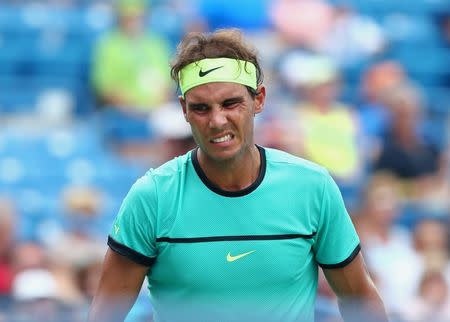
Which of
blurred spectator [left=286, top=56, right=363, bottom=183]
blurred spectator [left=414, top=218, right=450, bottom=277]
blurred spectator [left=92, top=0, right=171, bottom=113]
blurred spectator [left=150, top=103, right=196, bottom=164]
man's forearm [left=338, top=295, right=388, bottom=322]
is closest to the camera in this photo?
man's forearm [left=338, top=295, right=388, bottom=322]

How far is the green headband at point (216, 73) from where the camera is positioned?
331 centimetres

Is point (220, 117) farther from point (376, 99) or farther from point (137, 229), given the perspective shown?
point (376, 99)

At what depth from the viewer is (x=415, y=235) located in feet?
23.7

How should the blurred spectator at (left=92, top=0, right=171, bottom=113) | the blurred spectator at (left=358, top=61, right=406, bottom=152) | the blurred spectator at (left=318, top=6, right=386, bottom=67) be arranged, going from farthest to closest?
1. the blurred spectator at (left=318, top=6, right=386, bottom=67)
2. the blurred spectator at (left=92, top=0, right=171, bottom=113)
3. the blurred spectator at (left=358, top=61, right=406, bottom=152)

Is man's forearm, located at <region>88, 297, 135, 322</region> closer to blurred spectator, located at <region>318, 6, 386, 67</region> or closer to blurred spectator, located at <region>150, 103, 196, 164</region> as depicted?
blurred spectator, located at <region>150, 103, 196, 164</region>

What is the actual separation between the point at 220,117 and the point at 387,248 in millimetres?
3947

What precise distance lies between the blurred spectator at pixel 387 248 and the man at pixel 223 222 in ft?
10.4

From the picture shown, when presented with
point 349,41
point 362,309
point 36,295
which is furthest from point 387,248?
point 362,309

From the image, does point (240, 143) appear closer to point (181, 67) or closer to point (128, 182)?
point (181, 67)

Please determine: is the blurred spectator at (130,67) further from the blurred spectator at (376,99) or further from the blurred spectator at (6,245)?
the blurred spectator at (6,245)

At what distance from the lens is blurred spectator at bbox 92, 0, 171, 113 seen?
8719mm

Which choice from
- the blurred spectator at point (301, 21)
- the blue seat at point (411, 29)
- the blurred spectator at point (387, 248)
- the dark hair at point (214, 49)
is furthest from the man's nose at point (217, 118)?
the blue seat at point (411, 29)

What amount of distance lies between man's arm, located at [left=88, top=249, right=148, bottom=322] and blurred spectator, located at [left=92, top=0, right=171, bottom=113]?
17.3 feet

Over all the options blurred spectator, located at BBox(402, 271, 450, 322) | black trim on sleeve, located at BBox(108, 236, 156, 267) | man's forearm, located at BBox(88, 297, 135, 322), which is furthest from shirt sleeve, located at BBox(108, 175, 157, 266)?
blurred spectator, located at BBox(402, 271, 450, 322)
